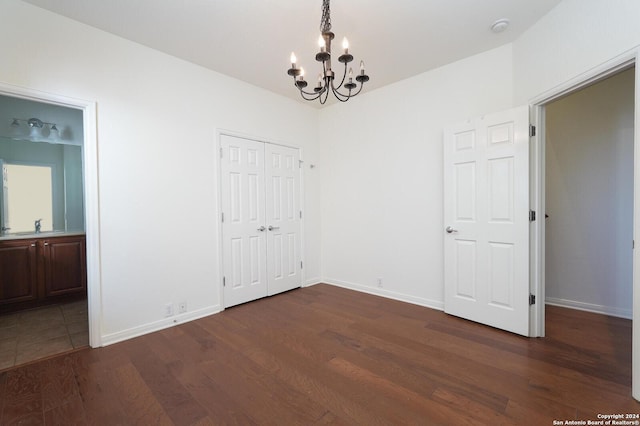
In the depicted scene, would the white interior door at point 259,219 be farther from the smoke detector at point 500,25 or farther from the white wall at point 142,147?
the smoke detector at point 500,25

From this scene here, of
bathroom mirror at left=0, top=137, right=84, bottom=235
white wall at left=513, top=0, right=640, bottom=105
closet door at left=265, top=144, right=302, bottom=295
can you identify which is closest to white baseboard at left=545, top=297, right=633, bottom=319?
white wall at left=513, top=0, right=640, bottom=105

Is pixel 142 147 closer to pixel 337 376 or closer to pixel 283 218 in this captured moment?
pixel 283 218

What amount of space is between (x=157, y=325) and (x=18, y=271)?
2044 mm

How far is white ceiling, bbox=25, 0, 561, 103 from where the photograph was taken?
2.30 metres

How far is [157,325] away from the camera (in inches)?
113

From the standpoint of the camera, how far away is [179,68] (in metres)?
3.08

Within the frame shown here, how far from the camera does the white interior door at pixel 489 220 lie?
261 centimetres

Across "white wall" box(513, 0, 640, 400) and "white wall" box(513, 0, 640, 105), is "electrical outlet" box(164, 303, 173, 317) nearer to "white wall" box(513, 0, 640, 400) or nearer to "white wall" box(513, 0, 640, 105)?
"white wall" box(513, 0, 640, 400)

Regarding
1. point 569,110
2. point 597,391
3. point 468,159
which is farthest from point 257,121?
point 597,391

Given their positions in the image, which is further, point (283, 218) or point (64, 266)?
point (283, 218)

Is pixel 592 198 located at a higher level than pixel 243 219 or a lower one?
higher

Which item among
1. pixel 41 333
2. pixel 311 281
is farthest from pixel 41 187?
pixel 311 281

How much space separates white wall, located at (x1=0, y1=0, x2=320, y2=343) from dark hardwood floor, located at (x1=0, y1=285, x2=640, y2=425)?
1.60ft

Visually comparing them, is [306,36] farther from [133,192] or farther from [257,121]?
[133,192]
